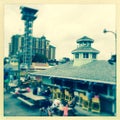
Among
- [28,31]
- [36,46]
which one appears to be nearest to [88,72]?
[36,46]

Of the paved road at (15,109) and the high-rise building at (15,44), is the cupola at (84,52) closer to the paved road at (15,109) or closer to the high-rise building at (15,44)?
the high-rise building at (15,44)

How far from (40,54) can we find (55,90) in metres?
0.67

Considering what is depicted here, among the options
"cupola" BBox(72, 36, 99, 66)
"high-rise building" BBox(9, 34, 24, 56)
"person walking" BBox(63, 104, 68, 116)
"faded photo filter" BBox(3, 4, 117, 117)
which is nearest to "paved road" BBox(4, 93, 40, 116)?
"faded photo filter" BBox(3, 4, 117, 117)

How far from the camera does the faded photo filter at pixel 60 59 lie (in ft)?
11.3

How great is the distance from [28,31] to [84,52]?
101cm

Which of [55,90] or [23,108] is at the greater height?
[55,90]

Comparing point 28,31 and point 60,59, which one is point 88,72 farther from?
point 28,31

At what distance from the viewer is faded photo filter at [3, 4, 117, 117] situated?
3.45 metres

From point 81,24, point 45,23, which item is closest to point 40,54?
point 45,23

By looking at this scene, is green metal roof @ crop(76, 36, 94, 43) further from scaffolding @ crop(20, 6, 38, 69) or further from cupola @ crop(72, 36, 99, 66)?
scaffolding @ crop(20, 6, 38, 69)

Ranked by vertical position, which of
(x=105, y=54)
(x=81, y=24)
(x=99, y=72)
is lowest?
(x=99, y=72)

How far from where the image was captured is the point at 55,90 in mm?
3641

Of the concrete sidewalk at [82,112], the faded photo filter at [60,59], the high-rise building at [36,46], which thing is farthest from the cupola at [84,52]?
the concrete sidewalk at [82,112]

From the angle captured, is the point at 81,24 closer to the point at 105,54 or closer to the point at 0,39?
the point at 105,54
